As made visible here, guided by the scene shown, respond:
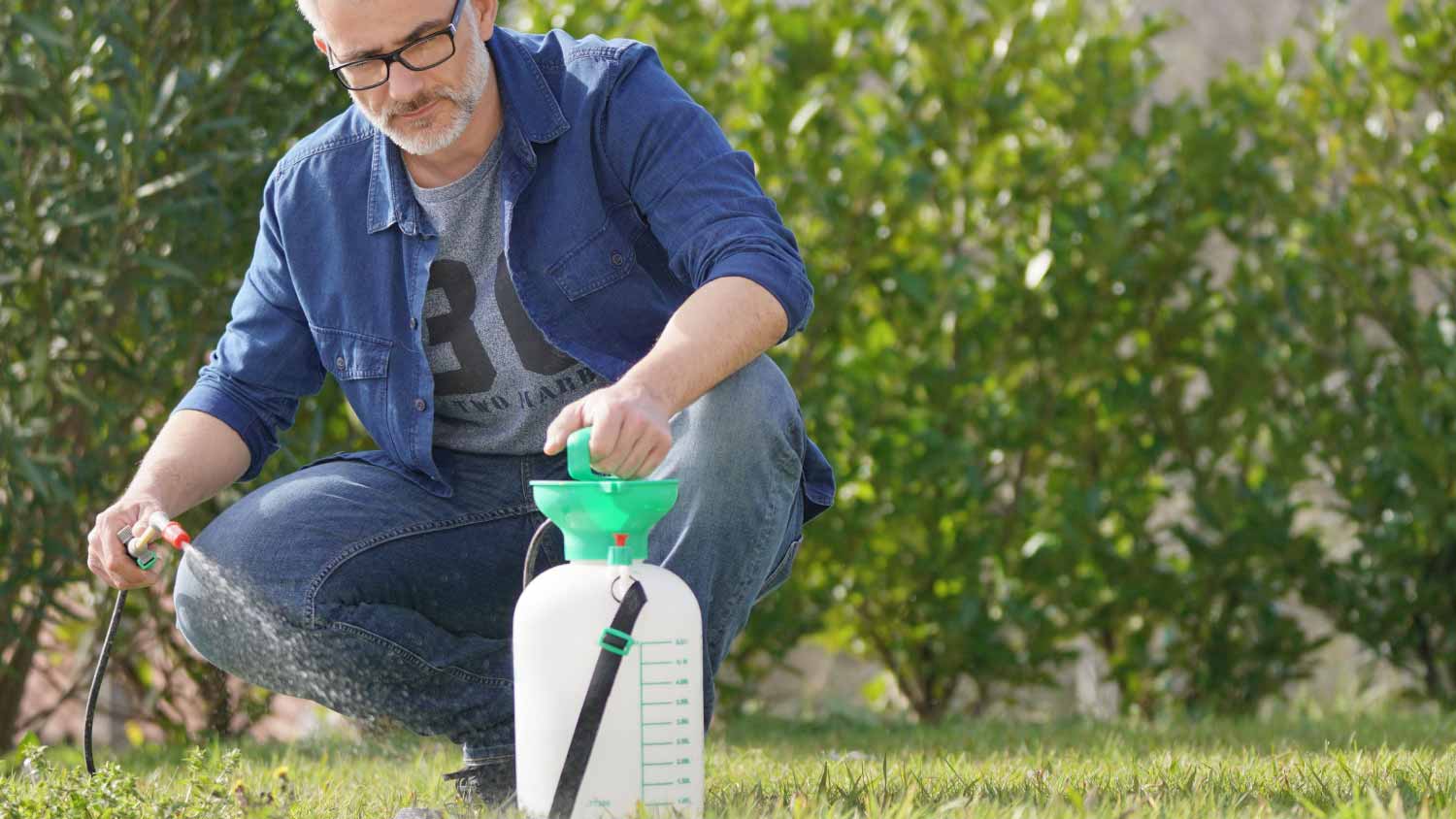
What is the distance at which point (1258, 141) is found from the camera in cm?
402

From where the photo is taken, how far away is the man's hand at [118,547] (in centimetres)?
221

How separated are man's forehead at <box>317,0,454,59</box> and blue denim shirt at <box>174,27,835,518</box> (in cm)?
20

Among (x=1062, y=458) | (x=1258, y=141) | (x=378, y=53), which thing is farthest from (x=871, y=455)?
(x=378, y=53)

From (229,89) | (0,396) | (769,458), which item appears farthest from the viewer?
(229,89)

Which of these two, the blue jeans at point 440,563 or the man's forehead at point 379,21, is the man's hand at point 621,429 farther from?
the man's forehead at point 379,21

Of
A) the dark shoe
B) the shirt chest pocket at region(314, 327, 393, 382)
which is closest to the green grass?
the dark shoe

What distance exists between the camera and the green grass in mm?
1917

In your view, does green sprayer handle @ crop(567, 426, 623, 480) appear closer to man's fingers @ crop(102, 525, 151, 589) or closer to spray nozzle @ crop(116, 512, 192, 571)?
spray nozzle @ crop(116, 512, 192, 571)

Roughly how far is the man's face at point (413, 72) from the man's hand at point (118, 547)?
0.65 meters

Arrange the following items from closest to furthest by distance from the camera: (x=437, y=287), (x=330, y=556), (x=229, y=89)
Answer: (x=330, y=556) → (x=437, y=287) → (x=229, y=89)

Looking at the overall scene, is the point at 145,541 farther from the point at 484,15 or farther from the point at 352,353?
the point at 484,15

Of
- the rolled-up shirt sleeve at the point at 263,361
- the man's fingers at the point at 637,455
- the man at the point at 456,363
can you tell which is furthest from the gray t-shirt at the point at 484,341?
the man's fingers at the point at 637,455

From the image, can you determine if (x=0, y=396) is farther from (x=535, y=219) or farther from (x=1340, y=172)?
(x=1340, y=172)

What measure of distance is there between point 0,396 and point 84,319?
0.23 m
